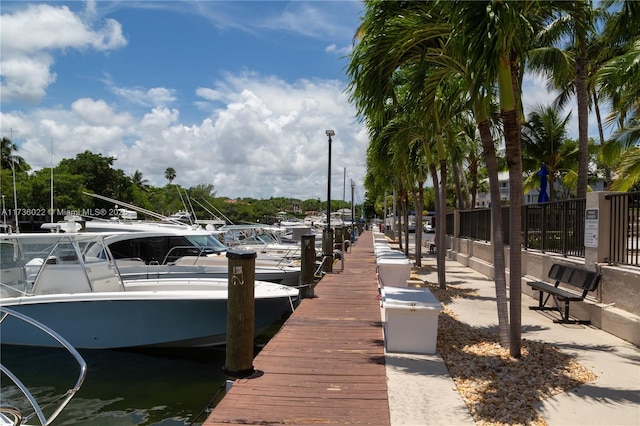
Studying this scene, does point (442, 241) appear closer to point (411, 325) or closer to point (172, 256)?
point (411, 325)

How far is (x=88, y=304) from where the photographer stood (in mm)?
8906

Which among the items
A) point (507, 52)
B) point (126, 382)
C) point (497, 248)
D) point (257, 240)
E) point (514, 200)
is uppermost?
point (507, 52)

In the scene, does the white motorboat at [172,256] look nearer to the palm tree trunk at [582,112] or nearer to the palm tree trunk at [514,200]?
the palm tree trunk at [514,200]

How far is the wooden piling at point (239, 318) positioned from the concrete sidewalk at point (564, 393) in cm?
163

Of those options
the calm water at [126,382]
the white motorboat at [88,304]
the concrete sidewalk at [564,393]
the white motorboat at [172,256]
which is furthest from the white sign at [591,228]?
the white motorboat at [172,256]

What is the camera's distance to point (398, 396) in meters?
5.07

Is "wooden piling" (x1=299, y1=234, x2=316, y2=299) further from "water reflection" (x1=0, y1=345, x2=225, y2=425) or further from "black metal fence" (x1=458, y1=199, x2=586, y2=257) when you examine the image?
"black metal fence" (x1=458, y1=199, x2=586, y2=257)

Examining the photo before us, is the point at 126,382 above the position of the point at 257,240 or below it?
below

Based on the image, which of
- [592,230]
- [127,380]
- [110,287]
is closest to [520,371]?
[592,230]

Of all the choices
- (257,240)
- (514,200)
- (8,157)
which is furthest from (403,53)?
(8,157)

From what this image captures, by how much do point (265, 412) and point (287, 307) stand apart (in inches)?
255

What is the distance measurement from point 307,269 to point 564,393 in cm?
737

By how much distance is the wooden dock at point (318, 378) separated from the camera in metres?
4.59

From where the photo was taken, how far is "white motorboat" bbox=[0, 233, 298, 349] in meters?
8.91
